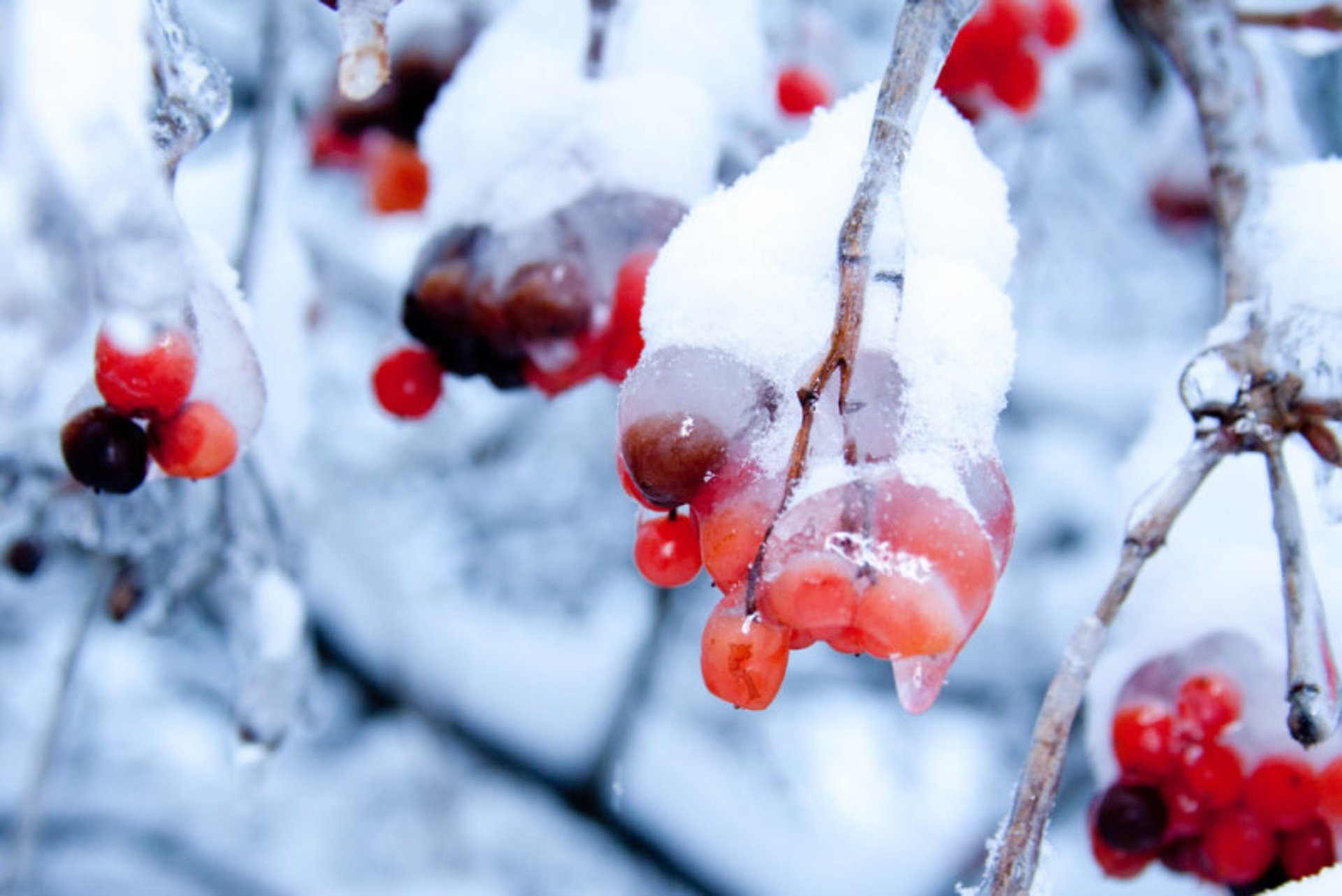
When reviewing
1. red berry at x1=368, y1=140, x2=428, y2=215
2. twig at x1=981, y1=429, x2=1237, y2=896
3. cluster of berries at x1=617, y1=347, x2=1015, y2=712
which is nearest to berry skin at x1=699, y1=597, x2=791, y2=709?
cluster of berries at x1=617, y1=347, x2=1015, y2=712

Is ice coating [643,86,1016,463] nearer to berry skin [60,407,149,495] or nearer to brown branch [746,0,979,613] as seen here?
brown branch [746,0,979,613]

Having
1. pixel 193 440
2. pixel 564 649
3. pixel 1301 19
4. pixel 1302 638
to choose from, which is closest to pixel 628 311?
pixel 193 440

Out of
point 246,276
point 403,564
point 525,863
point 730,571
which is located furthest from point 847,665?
point 730,571

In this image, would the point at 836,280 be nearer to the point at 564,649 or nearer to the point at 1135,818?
the point at 1135,818

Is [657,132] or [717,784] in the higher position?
[657,132]

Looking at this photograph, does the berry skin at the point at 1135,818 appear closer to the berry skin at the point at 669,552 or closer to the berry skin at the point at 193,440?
the berry skin at the point at 669,552

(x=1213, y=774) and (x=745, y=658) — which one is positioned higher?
(x=745, y=658)

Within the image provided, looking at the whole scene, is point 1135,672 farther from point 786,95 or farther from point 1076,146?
point 1076,146
